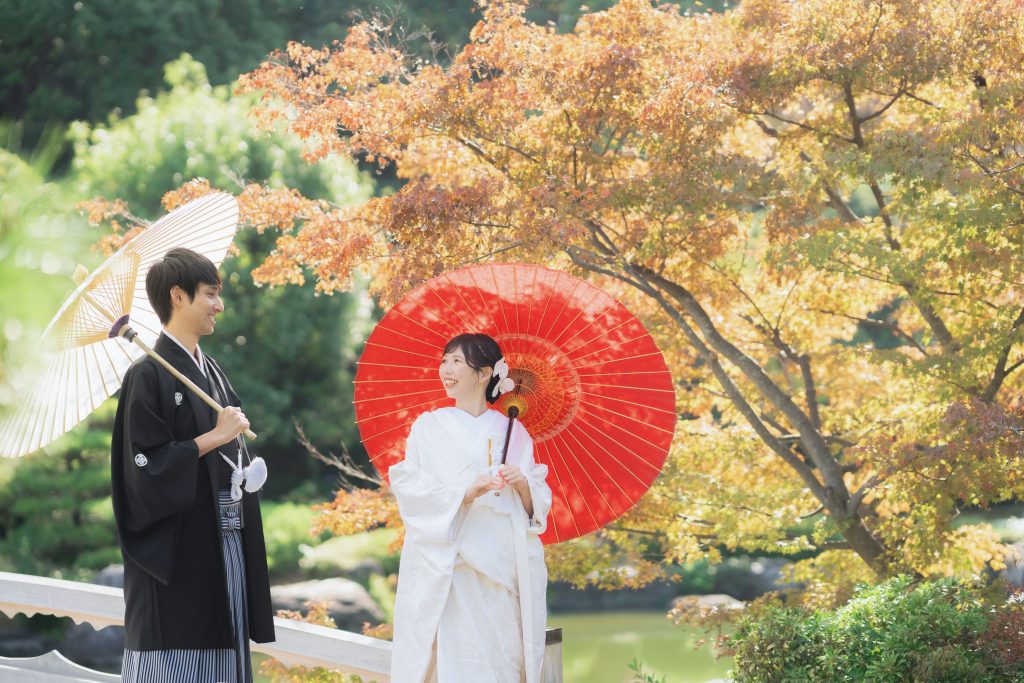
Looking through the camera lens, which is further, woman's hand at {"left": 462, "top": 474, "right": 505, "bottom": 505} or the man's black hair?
woman's hand at {"left": 462, "top": 474, "right": 505, "bottom": 505}

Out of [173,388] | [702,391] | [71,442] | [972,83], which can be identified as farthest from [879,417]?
[71,442]

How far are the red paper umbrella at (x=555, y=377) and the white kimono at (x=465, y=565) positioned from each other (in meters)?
0.23

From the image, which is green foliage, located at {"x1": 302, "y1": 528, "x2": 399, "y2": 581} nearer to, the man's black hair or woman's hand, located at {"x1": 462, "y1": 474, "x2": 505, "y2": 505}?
woman's hand, located at {"x1": 462, "y1": 474, "x2": 505, "y2": 505}

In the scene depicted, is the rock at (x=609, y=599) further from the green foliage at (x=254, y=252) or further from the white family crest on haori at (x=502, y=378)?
the white family crest on haori at (x=502, y=378)

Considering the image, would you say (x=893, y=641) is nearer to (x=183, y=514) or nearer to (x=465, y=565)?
(x=465, y=565)

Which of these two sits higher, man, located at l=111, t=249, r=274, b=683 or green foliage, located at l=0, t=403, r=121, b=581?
green foliage, located at l=0, t=403, r=121, b=581

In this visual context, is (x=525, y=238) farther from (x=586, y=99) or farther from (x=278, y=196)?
(x=278, y=196)

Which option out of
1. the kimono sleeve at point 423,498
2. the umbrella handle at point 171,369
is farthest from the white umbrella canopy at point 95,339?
the kimono sleeve at point 423,498

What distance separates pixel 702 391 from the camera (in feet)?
21.6

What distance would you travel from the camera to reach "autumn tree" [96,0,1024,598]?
15.6 ft

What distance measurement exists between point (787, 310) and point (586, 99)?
6.85 ft

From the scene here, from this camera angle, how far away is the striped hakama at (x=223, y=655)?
8.59 feet

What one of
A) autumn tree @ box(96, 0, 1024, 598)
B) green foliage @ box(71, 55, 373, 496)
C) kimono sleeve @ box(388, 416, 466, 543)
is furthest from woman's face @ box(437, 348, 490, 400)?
green foliage @ box(71, 55, 373, 496)

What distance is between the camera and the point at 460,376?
306 centimetres
